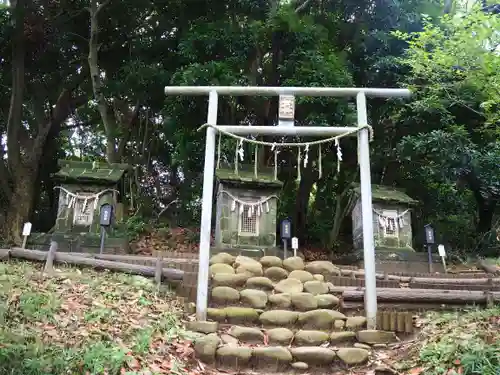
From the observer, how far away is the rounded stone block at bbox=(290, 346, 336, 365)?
18.7ft

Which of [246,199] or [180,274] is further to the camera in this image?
[246,199]

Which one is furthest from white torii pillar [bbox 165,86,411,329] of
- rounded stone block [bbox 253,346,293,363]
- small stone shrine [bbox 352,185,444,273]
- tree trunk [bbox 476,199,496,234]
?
tree trunk [bbox 476,199,496,234]

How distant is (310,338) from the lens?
243 inches

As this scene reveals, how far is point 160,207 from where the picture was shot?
20.9 meters

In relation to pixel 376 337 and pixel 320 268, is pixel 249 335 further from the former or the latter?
pixel 320 268

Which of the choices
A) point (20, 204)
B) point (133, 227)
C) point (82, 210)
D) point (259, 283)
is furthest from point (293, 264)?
point (20, 204)

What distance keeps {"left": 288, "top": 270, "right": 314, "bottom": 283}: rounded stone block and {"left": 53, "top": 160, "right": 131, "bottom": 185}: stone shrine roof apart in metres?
7.94

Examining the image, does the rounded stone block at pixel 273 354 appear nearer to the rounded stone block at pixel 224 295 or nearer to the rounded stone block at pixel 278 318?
the rounded stone block at pixel 278 318

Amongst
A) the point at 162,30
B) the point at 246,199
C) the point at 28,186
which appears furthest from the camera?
the point at 162,30

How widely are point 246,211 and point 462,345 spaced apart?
30.0ft

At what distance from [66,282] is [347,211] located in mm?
11690

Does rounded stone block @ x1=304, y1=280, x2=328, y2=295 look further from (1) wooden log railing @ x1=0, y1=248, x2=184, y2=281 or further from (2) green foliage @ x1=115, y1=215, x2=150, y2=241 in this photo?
(2) green foliage @ x1=115, y1=215, x2=150, y2=241

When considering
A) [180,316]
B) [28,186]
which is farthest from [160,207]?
[180,316]

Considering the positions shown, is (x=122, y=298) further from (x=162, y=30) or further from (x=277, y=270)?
(x=162, y=30)
